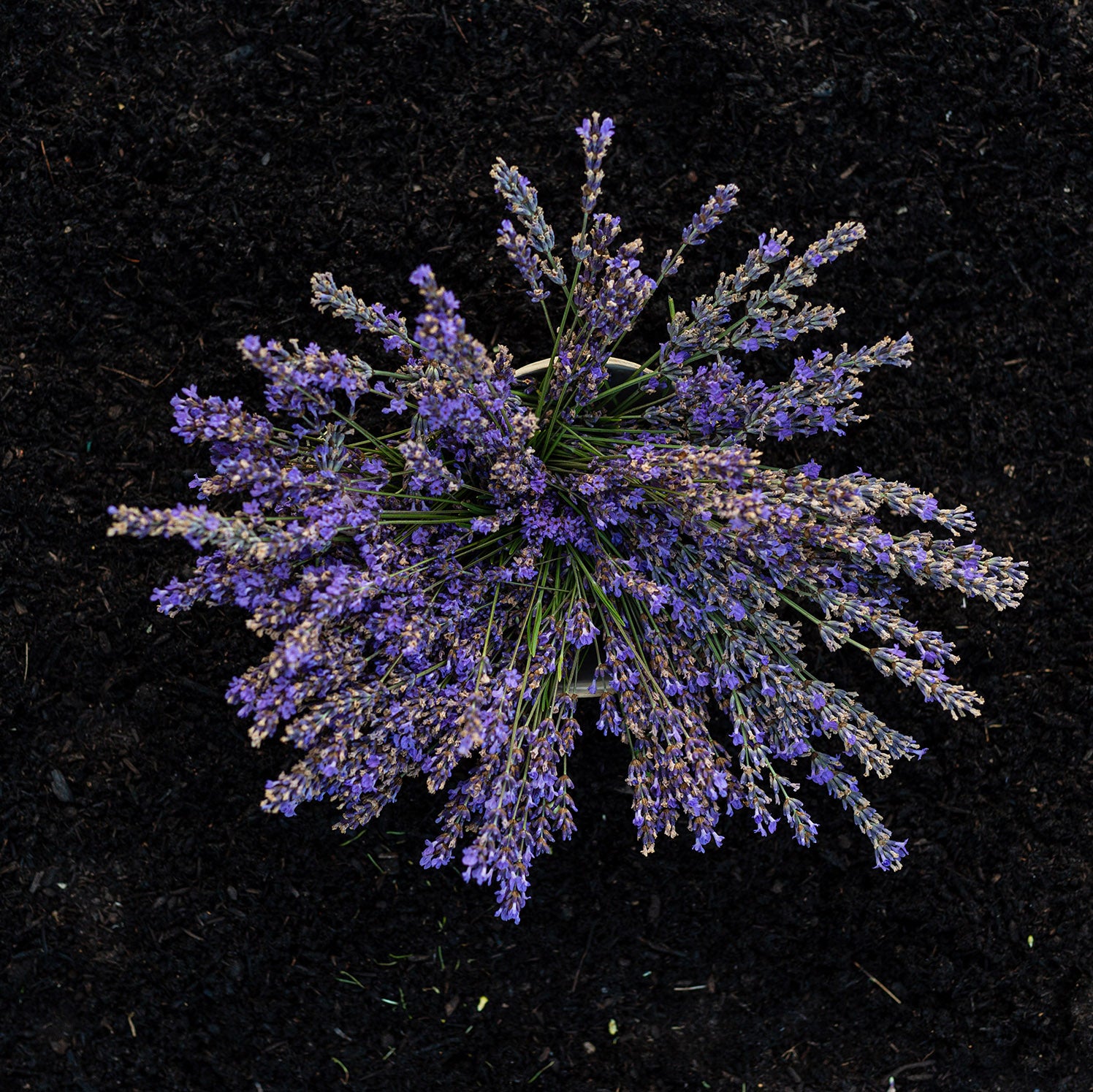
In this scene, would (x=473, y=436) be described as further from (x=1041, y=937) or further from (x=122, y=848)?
(x=1041, y=937)

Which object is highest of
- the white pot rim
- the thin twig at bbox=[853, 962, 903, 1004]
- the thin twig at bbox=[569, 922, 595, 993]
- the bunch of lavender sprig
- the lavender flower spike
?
the white pot rim

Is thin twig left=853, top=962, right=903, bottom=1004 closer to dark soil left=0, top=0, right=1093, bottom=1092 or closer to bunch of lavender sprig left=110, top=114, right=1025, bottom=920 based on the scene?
dark soil left=0, top=0, right=1093, bottom=1092

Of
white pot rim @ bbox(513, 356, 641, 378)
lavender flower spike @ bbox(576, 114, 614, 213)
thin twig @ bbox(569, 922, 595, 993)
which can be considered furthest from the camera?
thin twig @ bbox(569, 922, 595, 993)

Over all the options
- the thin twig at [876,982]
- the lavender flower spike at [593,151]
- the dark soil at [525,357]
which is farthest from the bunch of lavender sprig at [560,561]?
the thin twig at [876,982]

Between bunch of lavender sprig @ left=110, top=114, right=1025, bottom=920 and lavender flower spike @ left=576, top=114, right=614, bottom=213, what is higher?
lavender flower spike @ left=576, top=114, right=614, bottom=213

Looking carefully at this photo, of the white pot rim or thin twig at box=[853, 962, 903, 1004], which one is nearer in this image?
the white pot rim

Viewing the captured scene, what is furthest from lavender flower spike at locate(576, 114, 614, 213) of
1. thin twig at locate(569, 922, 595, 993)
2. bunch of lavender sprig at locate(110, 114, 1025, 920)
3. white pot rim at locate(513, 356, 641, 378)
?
thin twig at locate(569, 922, 595, 993)
